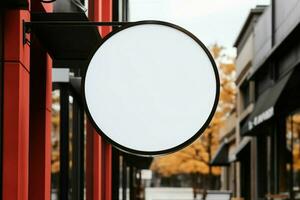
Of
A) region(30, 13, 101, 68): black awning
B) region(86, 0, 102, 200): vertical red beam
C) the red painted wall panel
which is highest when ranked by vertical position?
region(30, 13, 101, 68): black awning

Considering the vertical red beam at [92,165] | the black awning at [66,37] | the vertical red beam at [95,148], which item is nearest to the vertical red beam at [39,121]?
the black awning at [66,37]

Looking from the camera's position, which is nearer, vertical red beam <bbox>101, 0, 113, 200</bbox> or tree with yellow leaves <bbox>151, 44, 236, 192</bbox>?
vertical red beam <bbox>101, 0, 113, 200</bbox>

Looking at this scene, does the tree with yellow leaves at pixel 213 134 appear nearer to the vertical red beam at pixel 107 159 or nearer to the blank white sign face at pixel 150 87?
the vertical red beam at pixel 107 159

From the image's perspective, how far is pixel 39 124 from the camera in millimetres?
6258

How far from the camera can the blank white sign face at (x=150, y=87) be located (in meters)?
4.59

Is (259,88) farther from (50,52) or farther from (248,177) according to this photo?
(50,52)

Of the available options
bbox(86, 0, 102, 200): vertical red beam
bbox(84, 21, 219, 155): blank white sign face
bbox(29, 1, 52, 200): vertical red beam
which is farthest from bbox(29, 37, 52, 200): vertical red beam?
bbox(86, 0, 102, 200): vertical red beam

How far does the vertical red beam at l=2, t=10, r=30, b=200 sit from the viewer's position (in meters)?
4.87

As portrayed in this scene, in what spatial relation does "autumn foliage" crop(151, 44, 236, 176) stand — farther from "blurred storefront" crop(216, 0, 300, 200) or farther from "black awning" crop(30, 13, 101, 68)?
"black awning" crop(30, 13, 101, 68)

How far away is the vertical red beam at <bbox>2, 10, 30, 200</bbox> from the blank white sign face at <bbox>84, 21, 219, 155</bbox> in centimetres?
56

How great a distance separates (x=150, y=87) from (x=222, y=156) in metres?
48.3

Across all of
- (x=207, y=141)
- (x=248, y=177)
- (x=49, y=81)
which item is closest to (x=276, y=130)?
(x=248, y=177)

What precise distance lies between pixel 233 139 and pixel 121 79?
4645 centimetres

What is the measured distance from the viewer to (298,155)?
965 inches
